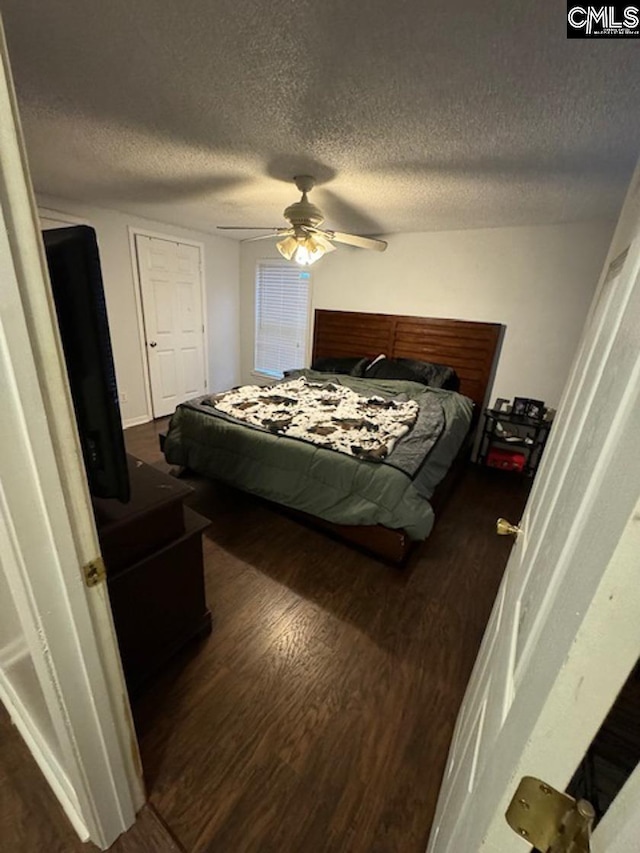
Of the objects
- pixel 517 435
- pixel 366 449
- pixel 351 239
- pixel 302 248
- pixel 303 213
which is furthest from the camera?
pixel 517 435

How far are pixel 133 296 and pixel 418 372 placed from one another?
319cm

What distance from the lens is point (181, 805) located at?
1.12 m

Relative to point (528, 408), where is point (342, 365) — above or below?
above

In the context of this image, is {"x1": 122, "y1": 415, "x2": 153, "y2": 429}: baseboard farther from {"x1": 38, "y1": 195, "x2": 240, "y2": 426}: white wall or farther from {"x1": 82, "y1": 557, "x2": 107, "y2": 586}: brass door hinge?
{"x1": 82, "y1": 557, "x2": 107, "y2": 586}: brass door hinge

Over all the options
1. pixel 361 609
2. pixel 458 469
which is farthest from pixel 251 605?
pixel 458 469

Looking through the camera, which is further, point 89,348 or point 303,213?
point 303,213

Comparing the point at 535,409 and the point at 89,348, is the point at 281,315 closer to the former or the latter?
the point at 535,409

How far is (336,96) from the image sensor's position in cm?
133

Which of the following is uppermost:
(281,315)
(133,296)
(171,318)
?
(133,296)

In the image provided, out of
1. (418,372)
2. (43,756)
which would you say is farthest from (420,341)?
(43,756)

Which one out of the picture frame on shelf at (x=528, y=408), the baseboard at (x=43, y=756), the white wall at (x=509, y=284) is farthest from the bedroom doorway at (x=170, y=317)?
the picture frame on shelf at (x=528, y=408)

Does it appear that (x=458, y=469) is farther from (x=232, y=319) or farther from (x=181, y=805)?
(x=232, y=319)

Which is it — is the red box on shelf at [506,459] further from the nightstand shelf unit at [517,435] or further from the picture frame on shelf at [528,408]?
the picture frame on shelf at [528,408]

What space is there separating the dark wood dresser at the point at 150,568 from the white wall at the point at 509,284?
320 centimetres
